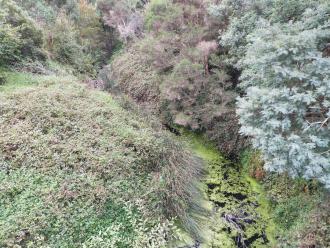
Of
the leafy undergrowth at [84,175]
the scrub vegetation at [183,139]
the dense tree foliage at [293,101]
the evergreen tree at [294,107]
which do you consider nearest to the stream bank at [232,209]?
the scrub vegetation at [183,139]

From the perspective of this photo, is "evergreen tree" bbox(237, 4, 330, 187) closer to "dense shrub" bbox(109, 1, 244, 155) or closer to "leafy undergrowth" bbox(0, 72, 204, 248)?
"leafy undergrowth" bbox(0, 72, 204, 248)

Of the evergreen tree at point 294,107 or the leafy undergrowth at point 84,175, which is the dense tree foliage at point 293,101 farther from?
the leafy undergrowth at point 84,175

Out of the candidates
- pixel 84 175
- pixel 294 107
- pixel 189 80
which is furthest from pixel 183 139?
pixel 294 107

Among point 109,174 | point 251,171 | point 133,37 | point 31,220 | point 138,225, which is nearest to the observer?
point 31,220

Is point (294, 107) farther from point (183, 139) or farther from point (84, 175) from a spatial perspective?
point (183, 139)

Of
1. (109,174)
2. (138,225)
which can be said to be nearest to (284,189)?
(138,225)

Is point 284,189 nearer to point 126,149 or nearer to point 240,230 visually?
point 240,230

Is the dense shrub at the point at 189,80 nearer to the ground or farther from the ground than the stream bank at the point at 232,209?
farther from the ground
